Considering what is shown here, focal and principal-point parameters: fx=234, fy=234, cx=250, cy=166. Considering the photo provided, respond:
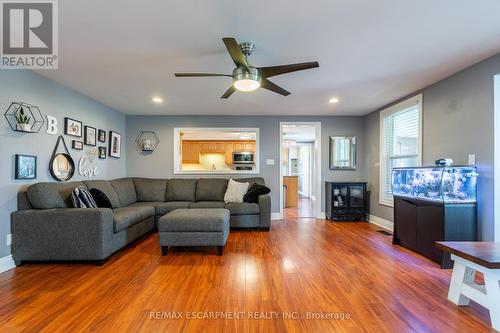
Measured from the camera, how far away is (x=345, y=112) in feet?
16.1

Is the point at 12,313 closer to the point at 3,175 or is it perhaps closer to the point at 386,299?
the point at 3,175

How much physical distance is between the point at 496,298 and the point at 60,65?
4519mm

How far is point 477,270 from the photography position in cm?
176

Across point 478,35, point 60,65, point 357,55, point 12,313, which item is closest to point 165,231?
point 12,313

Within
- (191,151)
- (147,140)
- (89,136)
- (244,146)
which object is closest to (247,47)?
(89,136)

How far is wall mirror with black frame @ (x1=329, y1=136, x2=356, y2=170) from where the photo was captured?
5.21 m

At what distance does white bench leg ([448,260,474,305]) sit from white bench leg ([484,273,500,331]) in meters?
0.19

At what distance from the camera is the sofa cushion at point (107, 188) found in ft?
11.7

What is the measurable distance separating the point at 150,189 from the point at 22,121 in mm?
2311

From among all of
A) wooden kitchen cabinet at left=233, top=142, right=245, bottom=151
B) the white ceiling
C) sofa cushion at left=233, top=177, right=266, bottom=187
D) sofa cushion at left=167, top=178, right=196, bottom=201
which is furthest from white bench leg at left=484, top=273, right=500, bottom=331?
wooden kitchen cabinet at left=233, top=142, right=245, bottom=151

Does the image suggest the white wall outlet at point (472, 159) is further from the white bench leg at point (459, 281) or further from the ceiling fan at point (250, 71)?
the ceiling fan at point (250, 71)

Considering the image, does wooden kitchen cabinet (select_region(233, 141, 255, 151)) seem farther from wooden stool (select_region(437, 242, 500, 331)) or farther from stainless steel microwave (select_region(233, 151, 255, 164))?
wooden stool (select_region(437, 242, 500, 331))

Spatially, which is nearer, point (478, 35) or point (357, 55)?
point (478, 35)

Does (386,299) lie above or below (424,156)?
below
